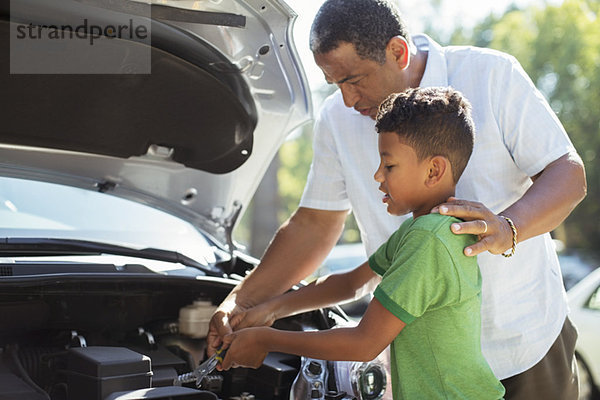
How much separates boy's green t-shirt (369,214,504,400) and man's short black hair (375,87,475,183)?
19 cm

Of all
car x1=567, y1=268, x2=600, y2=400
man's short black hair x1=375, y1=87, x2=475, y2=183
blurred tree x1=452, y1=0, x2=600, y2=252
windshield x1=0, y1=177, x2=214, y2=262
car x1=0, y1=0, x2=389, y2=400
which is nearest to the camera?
man's short black hair x1=375, y1=87, x2=475, y2=183

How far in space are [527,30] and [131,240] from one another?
15.2m

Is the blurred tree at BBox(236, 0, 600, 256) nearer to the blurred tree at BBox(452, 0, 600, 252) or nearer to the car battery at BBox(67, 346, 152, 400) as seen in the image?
the blurred tree at BBox(452, 0, 600, 252)

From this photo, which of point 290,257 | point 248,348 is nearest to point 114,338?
point 290,257

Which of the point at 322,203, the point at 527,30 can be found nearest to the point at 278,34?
the point at 322,203

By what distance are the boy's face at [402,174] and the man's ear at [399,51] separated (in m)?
0.52

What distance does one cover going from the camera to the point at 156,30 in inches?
87.0

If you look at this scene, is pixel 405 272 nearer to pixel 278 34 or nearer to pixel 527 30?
pixel 278 34

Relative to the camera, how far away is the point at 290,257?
8.09 ft

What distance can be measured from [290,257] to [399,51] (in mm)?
786

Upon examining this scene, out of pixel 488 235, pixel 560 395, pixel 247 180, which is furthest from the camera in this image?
pixel 247 180

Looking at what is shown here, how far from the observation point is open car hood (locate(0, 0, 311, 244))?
7.14ft

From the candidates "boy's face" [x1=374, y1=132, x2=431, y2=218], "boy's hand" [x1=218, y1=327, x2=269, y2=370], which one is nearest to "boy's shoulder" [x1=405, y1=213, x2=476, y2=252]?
"boy's face" [x1=374, y1=132, x2=431, y2=218]

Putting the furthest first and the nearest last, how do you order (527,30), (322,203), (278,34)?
(527,30) < (322,203) < (278,34)
